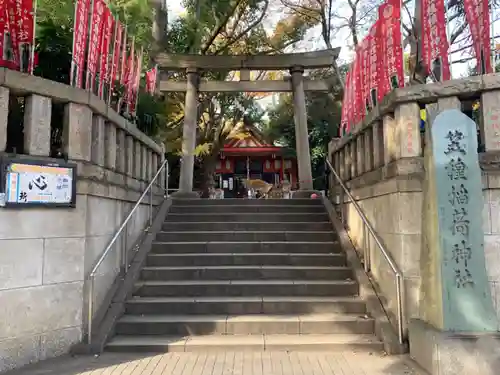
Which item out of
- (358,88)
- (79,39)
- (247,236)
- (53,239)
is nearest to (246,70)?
(358,88)

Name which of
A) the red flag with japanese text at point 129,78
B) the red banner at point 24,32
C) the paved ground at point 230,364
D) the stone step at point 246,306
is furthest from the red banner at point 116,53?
the paved ground at point 230,364

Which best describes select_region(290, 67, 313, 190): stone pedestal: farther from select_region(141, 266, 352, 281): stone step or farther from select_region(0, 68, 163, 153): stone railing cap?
select_region(0, 68, 163, 153): stone railing cap

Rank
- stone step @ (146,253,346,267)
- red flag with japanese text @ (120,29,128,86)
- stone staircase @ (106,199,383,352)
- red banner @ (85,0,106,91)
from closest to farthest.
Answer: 1. stone staircase @ (106,199,383,352)
2. red banner @ (85,0,106,91)
3. stone step @ (146,253,346,267)
4. red flag with japanese text @ (120,29,128,86)

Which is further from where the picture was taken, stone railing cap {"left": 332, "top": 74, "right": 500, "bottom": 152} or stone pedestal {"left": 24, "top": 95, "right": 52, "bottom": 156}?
stone railing cap {"left": 332, "top": 74, "right": 500, "bottom": 152}

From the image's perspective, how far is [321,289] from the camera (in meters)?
5.92

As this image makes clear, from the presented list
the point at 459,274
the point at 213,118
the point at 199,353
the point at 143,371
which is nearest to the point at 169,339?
the point at 199,353

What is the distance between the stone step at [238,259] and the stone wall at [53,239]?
1149 mm

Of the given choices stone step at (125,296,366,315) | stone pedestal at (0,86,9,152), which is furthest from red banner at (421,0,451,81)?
stone pedestal at (0,86,9,152)

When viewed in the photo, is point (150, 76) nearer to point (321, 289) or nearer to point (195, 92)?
point (195, 92)

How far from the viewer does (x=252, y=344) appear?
486cm

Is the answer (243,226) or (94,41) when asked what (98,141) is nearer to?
(94,41)

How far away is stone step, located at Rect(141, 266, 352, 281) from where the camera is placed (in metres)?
6.28

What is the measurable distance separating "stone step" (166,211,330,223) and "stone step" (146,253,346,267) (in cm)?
147

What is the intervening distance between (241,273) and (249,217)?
2026 mm
